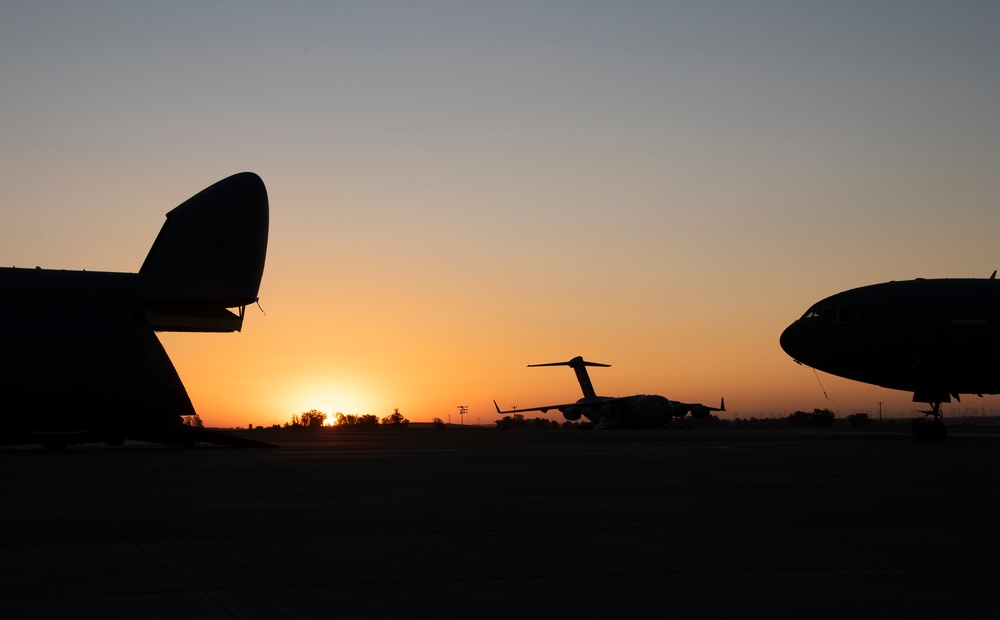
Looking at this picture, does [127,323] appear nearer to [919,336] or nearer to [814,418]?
[919,336]

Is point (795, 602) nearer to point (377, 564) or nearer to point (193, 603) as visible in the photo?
point (377, 564)

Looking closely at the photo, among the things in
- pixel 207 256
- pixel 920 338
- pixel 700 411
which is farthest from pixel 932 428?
pixel 700 411

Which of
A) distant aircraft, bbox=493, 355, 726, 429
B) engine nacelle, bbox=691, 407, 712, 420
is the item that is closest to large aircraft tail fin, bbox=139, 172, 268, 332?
distant aircraft, bbox=493, 355, 726, 429

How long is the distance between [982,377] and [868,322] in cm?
391

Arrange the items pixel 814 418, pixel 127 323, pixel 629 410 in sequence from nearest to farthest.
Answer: pixel 127 323 < pixel 629 410 < pixel 814 418

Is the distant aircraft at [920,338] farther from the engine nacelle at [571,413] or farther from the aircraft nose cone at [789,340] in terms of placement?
the engine nacelle at [571,413]

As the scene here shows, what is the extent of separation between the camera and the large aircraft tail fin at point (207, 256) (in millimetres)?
32375

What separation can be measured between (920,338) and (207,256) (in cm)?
2350

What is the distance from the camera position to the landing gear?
3241 cm

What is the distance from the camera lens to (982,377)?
104 feet

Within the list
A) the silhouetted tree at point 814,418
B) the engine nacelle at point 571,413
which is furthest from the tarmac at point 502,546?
the silhouetted tree at point 814,418

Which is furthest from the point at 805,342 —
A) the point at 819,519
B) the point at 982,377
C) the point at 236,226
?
the point at 819,519

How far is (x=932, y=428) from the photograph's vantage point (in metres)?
32.4

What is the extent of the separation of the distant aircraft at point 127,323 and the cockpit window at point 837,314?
1942 centimetres
